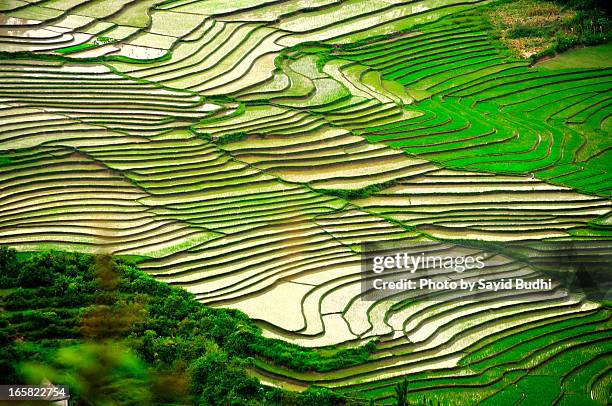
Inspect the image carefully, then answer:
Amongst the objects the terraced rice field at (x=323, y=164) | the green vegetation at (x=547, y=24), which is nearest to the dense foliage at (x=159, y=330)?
the terraced rice field at (x=323, y=164)

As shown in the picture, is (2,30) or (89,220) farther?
(2,30)

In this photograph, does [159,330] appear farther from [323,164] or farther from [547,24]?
[547,24]

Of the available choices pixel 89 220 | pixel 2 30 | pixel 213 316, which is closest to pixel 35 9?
pixel 2 30

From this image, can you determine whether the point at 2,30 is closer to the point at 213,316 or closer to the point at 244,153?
the point at 244,153

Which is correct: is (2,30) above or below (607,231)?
above

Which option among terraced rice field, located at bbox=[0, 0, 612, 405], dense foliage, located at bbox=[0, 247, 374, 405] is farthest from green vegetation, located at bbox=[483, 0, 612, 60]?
dense foliage, located at bbox=[0, 247, 374, 405]

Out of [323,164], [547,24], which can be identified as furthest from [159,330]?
[547,24]

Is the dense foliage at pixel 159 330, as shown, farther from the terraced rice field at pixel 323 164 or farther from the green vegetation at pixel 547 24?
the green vegetation at pixel 547 24

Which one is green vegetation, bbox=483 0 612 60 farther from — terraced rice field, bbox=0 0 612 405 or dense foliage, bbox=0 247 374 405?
dense foliage, bbox=0 247 374 405
